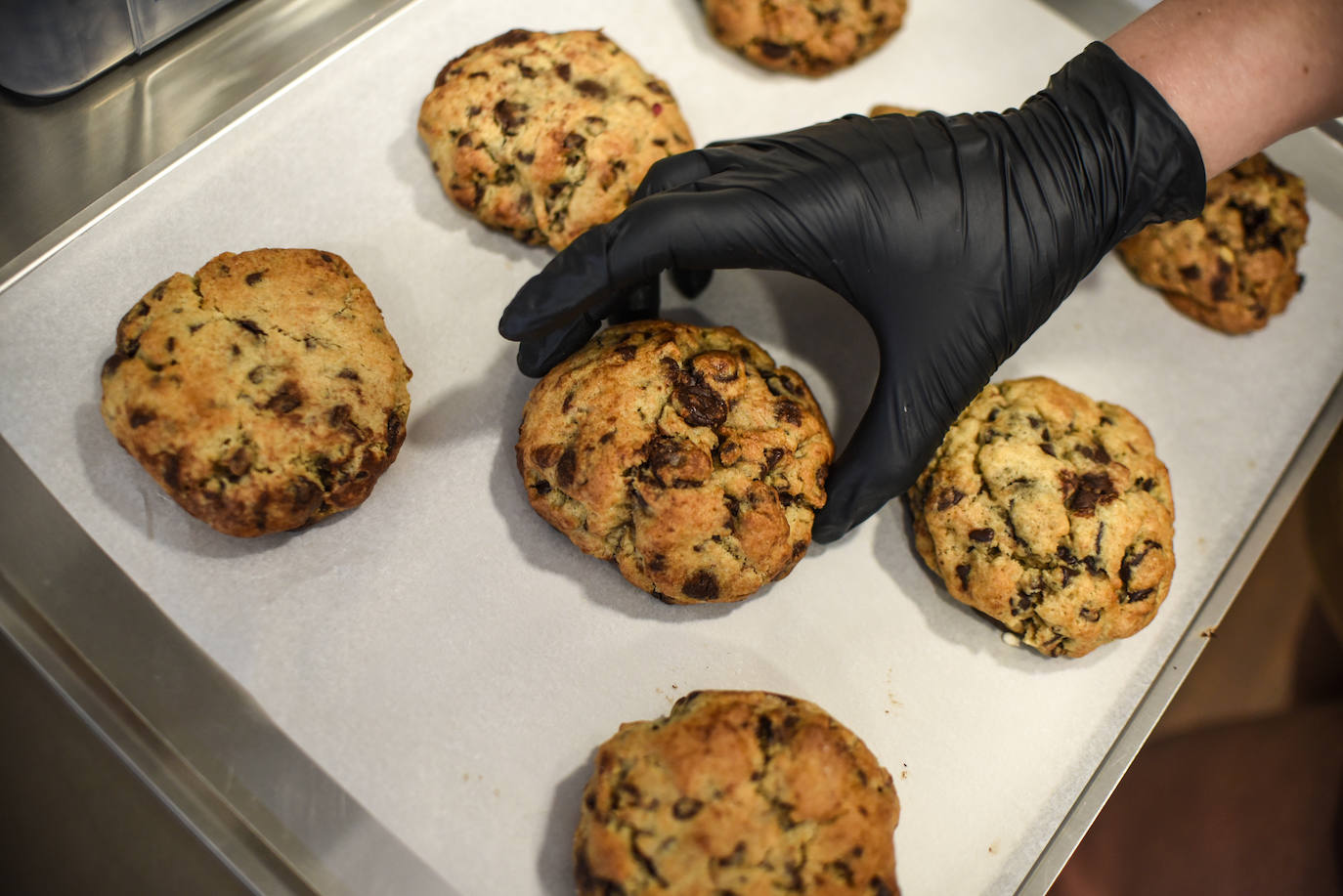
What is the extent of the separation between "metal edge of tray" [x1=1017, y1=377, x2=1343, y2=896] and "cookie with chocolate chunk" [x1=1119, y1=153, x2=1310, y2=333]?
13.3 inches

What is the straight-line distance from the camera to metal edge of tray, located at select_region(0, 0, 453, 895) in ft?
5.49

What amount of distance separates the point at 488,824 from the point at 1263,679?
1.95 metres

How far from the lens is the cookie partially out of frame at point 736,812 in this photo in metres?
1.48

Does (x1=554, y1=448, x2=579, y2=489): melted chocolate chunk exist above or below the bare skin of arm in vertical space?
below

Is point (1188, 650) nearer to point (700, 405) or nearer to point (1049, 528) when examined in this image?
point (1049, 528)

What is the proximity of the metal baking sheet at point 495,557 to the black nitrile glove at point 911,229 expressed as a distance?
0.91 ft

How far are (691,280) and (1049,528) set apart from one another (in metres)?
0.95

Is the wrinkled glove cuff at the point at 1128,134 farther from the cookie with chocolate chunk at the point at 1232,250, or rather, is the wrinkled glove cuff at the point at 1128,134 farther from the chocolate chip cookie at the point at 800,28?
the chocolate chip cookie at the point at 800,28

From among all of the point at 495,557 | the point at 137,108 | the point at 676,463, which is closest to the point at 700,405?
the point at 676,463

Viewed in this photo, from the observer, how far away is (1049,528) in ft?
6.06

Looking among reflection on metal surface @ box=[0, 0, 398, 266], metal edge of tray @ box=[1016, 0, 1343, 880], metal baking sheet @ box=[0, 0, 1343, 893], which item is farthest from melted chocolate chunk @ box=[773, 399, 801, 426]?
reflection on metal surface @ box=[0, 0, 398, 266]

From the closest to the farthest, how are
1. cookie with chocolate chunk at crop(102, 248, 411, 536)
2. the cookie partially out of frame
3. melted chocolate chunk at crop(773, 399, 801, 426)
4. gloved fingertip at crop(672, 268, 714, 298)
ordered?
1. the cookie partially out of frame
2. cookie with chocolate chunk at crop(102, 248, 411, 536)
3. melted chocolate chunk at crop(773, 399, 801, 426)
4. gloved fingertip at crop(672, 268, 714, 298)

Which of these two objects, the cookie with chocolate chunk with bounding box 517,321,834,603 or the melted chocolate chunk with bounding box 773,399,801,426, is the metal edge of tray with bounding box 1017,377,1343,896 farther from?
the melted chocolate chunk with bounding box 773,399,801,426

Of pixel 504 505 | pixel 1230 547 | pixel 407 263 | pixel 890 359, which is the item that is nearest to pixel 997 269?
pixel 890 359
